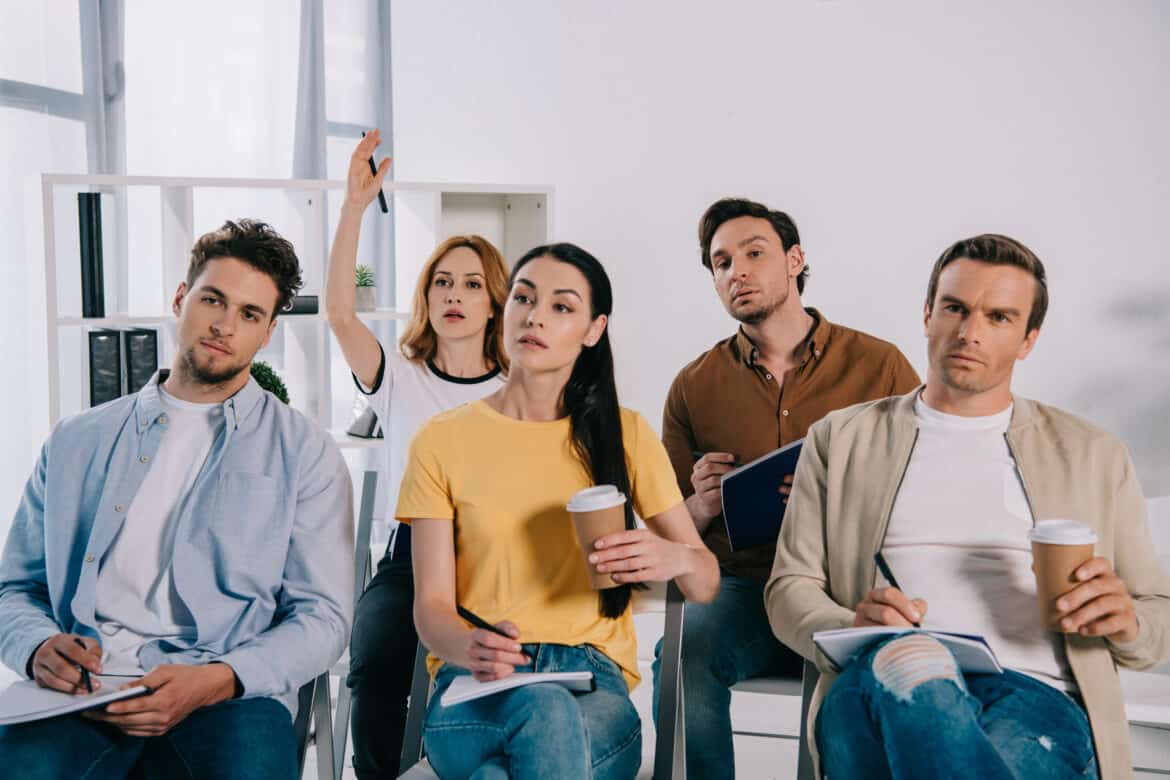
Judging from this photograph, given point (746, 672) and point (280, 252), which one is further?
point (746, 672)

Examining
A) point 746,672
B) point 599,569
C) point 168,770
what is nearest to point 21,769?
point 168,770

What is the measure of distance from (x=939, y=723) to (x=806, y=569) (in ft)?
1.58

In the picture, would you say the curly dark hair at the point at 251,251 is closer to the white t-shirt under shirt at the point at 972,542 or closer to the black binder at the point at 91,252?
the white t-shirt under shirt at the point at 972,542

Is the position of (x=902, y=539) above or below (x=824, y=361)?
below

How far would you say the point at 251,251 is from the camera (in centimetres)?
195

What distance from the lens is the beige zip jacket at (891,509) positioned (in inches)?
63.2

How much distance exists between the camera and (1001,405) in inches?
72.0

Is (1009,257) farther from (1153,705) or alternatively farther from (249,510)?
(1153,705)

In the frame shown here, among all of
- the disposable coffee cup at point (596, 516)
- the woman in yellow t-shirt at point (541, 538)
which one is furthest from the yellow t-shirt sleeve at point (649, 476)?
the disposable coffee cup at point (596, 516)

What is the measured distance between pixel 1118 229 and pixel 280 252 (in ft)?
9.67

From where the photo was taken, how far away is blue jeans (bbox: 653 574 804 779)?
2.14 meters

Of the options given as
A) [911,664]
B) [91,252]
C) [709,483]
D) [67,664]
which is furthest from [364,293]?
[911,664]

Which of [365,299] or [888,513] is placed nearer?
[888,513]

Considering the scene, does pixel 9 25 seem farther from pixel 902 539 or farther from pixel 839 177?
pixel 902 539
